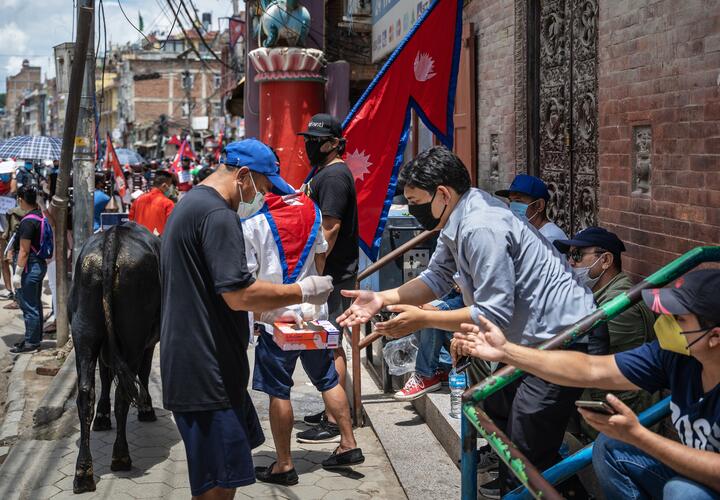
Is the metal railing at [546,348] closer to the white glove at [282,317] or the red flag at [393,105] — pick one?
the white glove at [282,317]

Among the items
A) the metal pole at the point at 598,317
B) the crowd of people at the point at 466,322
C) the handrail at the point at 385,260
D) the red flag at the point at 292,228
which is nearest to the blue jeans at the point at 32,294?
the handrail at the point at 385,260

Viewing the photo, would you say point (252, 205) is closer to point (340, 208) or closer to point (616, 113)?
point (340, 208)

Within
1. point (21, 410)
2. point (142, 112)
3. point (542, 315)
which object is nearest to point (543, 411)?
point (542, 315)

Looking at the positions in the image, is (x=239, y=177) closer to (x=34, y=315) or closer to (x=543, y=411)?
(x=543, y=411)

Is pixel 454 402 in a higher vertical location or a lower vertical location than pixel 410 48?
lower

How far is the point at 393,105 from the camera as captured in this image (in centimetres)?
668

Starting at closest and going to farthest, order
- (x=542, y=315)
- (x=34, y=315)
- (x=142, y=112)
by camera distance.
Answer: (x=542, y=315) < (x=34, y=315) < (x=142, y=112)

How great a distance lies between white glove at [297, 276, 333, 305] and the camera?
410cm

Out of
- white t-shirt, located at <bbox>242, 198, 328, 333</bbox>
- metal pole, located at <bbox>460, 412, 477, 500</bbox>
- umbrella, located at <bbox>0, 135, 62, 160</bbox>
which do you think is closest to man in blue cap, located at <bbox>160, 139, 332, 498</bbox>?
metal pole, located at <bbox>460, 412, 477, 500</bbox>

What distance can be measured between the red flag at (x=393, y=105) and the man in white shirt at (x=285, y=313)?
1.14 metres

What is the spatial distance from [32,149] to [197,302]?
543 inches

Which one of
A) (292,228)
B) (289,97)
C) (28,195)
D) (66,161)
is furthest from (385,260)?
(289,97)

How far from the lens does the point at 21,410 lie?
789cm

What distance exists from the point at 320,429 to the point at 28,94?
157488mm
